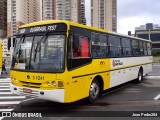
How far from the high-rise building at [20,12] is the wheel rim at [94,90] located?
80.6 metres

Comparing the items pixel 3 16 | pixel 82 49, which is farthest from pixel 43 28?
pixel 3 16

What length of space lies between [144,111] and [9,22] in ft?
304

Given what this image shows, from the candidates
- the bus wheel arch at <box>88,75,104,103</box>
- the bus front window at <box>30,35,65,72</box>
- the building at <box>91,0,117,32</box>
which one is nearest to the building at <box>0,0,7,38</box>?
the building at <box>91,0,117,32</box>

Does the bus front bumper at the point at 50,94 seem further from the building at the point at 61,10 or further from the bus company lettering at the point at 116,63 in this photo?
the building at the point at 61,10


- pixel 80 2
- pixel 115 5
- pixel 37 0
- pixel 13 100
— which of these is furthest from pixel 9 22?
pixel 13 100

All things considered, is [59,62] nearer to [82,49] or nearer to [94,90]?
[82,49]

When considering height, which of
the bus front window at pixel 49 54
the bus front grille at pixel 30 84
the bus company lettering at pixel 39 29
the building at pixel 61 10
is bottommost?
the bus front grille at pixel 30 84

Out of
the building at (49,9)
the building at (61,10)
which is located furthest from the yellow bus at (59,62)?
the building at (49,9)

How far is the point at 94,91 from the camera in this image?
914cm

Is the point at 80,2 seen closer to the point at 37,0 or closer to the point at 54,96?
the point at 37,0

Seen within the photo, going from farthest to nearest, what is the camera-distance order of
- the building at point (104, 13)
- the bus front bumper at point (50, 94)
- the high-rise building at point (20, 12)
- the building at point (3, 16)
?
the building at point (3, 16) < the building at point (104, 13) < the high-rise building at point (20, 12) < the bus front bumper at point (50, 94)

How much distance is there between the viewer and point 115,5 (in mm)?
96875

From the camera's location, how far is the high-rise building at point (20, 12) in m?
90.4

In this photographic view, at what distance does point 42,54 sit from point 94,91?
8.32ft
